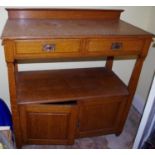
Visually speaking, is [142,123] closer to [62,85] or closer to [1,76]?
[62,85]

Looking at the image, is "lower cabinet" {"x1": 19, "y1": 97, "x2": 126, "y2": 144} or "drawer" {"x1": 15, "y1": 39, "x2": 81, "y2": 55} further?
"lower cabinet" {"x1": 19, "y1": 97, "x2": 126, "y2": 144}

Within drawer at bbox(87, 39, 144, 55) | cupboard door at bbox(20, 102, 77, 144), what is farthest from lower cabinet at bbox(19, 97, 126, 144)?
drawer at bbox(87, 39, 144, 55)

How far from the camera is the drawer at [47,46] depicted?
3.62 feet

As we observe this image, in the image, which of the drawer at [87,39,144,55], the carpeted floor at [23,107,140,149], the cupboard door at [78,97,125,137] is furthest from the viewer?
the carpeted floor at [23,107,140,149]

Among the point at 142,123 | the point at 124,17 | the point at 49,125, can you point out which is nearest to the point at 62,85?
the point at 49,125

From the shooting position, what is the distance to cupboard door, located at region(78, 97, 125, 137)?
1476 millimetres

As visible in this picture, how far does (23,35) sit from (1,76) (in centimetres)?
73

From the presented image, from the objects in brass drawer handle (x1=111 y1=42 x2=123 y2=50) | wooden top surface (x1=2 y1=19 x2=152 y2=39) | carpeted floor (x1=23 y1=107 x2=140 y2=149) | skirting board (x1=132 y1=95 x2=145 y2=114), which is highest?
wooden top surface (x1=2 y1=19 x2=152 y2=39)

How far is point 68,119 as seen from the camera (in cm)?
145

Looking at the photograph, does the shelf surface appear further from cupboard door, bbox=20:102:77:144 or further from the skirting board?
the skirting board

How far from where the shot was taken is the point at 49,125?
1461 millimetres

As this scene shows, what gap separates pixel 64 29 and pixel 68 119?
65cm

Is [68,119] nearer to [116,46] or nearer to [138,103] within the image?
[116,46]

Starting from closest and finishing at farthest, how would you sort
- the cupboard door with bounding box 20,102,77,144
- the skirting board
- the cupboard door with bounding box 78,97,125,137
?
the cupboard door with bounding box 20,102,77,144 → the cupboard door with bounding box 78,97,125,137 → the skirting board
